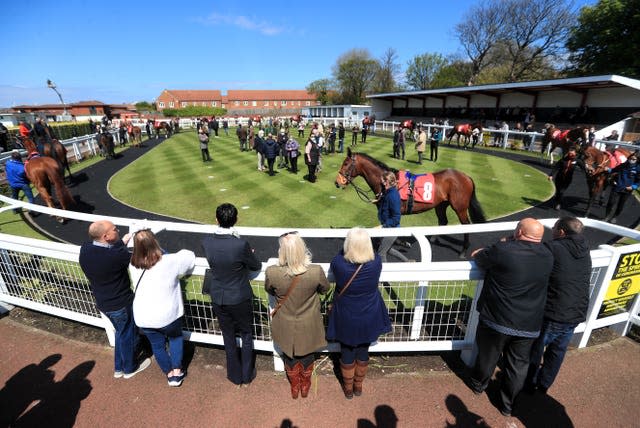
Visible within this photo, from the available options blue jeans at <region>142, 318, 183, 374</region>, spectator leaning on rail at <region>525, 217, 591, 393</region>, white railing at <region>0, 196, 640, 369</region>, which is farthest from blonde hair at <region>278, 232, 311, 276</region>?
spectator leaning on rail at <region>525, 217, 591, 393</region>

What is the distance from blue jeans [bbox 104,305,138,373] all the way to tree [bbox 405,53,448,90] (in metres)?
67.7

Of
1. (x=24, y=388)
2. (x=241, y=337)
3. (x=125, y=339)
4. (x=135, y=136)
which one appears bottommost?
(x=24, y=388)

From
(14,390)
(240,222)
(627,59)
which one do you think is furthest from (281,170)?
(627,59)

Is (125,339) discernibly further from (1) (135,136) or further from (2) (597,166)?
(1) (135,136)

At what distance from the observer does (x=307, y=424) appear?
2855mm

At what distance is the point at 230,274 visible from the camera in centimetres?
282

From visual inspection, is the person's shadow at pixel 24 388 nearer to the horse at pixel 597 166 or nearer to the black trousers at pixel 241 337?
the black trousers at pixel 241 337

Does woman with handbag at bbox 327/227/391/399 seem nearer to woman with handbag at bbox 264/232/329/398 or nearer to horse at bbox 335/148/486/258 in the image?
woman with handbag at bbox 264/232/329/398

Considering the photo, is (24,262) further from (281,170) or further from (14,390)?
(281,170)

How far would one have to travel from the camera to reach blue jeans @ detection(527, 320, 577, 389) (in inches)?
116

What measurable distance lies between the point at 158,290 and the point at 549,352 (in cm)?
388

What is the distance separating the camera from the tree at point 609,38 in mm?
25422

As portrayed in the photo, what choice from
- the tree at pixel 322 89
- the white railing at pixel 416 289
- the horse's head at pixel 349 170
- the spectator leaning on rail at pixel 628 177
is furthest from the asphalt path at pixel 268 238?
the tree at pixel 322 89

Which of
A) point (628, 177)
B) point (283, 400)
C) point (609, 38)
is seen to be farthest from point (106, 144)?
point (609, 38)
